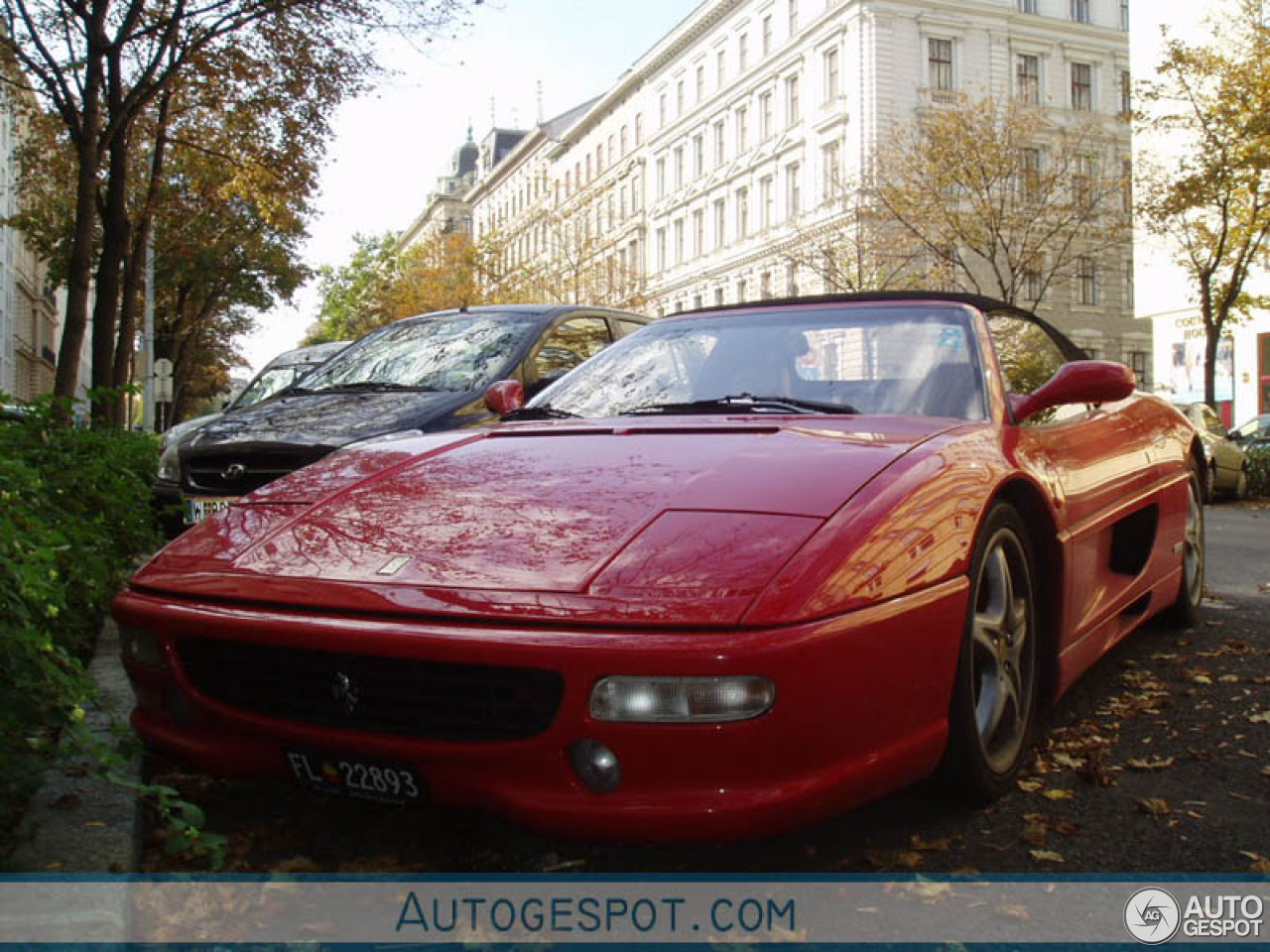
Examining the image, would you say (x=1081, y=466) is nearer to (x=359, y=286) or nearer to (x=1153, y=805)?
(x=1153, y=805)

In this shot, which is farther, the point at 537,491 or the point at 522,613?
the point at 537,491

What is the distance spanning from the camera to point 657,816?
2.16 m

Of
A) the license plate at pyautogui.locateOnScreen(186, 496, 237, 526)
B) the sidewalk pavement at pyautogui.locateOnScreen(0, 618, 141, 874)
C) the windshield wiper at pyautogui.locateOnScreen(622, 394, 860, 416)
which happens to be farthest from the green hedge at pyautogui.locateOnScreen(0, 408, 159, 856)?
the windshield wiper at pyautogui.locateOnScreen(622, 394, 860, 416)

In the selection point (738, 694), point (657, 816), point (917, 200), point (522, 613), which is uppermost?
point (917, 200)

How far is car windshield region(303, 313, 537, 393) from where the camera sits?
6891 millimetres

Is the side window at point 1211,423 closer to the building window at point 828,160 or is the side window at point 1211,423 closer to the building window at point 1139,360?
the building window at point 828,160

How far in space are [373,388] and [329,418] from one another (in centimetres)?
62

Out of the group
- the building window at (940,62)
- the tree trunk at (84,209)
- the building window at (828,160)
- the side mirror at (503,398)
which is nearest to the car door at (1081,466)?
the side mirror at (503,398)

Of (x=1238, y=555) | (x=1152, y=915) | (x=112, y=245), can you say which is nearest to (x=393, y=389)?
(x=1152, y=915)

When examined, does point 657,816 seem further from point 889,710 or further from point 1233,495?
point 1233,495

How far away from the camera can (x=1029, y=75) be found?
47094 millimetres

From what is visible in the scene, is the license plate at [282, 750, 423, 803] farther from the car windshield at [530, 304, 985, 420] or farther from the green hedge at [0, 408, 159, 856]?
the car windshield at [530, 304, 985, 420]

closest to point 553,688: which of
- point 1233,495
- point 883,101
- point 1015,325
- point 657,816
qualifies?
point 657,816

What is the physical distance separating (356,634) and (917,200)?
91.6 ft
